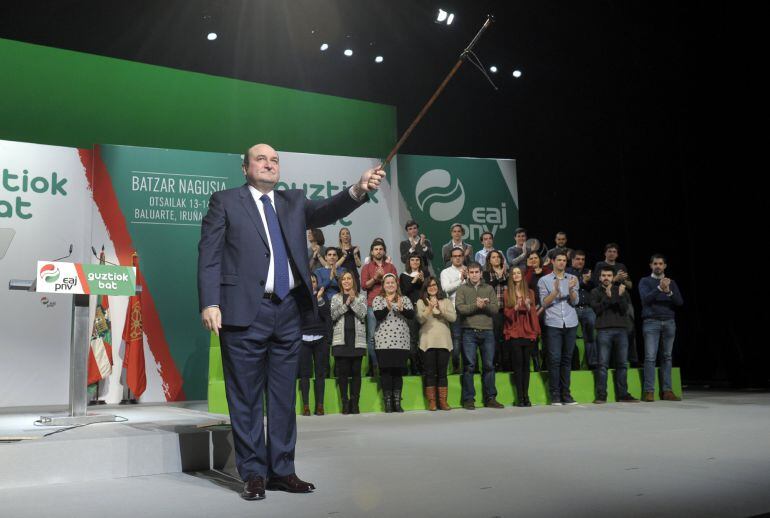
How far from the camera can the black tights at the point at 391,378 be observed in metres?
6.36

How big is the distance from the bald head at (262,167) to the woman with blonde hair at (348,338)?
11.7ft

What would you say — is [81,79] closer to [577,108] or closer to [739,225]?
[577,108]

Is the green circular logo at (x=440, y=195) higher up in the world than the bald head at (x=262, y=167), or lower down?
higher up

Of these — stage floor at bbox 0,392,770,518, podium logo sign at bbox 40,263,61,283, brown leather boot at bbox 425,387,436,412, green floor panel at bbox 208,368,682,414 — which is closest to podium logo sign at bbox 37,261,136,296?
podium logo sign at bbox 40,263,61,283

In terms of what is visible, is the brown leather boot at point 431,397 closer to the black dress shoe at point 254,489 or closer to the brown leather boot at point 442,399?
the brown leather boot at point 442,399

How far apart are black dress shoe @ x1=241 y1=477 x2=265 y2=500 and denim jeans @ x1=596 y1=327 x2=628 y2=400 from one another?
487 centimetres

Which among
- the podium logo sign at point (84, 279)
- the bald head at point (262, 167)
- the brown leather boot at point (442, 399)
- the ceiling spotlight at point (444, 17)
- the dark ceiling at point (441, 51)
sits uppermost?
the dark ceiling at point (441, 51)

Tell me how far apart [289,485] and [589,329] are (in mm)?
5077

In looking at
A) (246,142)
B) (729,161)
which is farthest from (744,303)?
(246,142)

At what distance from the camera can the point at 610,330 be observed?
693cm

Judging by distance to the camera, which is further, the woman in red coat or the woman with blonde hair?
the woman in red coat

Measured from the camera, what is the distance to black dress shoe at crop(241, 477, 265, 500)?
2.61 meters

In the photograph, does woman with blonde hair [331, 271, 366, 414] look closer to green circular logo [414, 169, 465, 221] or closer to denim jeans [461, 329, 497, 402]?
denim jeans [461, 329, 497, 402]

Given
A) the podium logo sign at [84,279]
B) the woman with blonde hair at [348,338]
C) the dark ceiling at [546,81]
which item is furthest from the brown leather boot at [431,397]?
the dark ceiling at [546,81]
